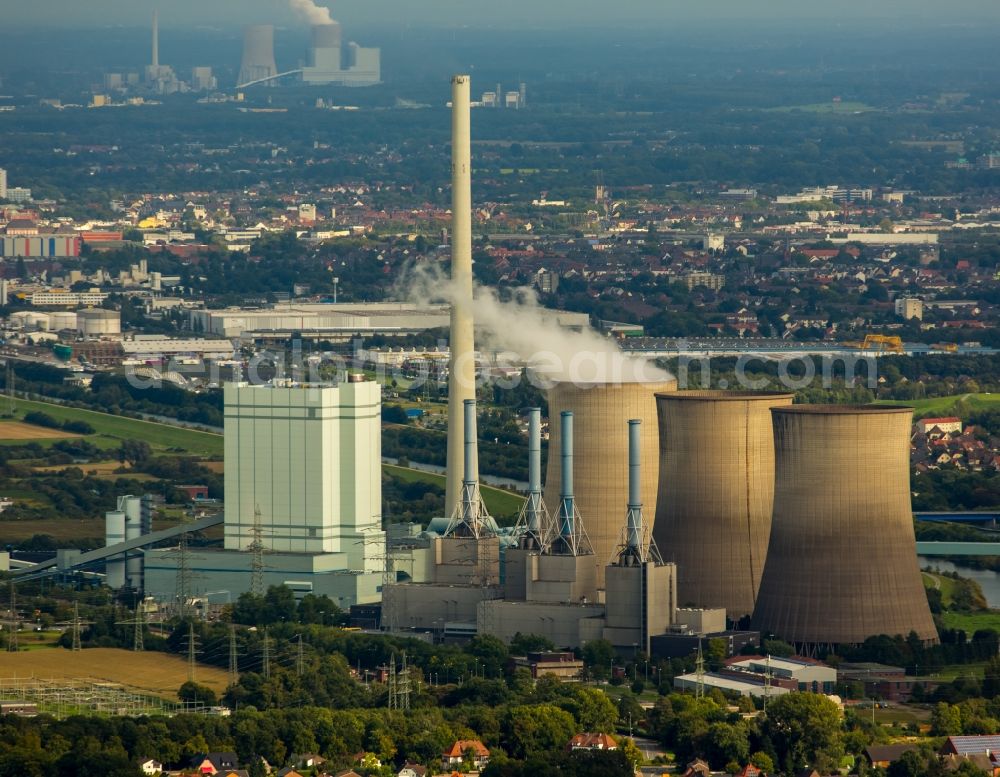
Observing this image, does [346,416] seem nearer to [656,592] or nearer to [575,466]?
[575,466]

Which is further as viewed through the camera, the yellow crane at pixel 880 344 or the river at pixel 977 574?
the yellow crane at pixel 880 344

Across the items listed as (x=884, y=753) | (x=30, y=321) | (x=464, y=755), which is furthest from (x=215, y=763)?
(x=30, y=321)

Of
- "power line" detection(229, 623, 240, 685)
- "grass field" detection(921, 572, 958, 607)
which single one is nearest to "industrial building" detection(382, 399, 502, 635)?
"power line" detection(229, 623, 240, 685)

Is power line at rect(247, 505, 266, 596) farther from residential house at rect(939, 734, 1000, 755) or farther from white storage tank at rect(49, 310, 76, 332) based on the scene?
white storage tank at rect(49, 310, 76, 332)

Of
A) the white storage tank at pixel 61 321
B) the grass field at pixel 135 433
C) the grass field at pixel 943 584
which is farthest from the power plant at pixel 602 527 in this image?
the white storage tank at pixel 61 321

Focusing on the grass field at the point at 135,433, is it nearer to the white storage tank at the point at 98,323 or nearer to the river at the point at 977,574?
the river at the point at 977,574
